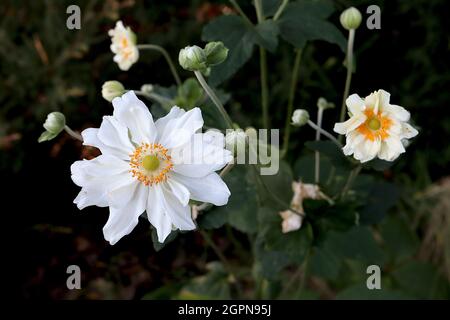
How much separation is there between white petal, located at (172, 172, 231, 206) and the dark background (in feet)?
2.25

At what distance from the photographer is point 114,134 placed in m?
0.69

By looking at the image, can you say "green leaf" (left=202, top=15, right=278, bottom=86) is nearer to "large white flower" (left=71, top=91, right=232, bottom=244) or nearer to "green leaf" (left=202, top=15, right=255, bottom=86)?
"green leaf" (left=202, top=15, right=255, bottom=86)

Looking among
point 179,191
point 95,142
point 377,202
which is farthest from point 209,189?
point 377,202

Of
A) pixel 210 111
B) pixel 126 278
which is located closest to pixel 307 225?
pixel 210 111

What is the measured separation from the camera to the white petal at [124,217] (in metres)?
0.67

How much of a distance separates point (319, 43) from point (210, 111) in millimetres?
713

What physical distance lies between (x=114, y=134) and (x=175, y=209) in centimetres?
12

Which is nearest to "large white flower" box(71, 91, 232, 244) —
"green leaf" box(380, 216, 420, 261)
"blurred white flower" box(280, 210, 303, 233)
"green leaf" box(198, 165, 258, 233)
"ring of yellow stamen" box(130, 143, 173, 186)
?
"ring of yellow stamen" box(130, 143, 173, 186)

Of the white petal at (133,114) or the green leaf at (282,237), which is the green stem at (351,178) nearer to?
the green leaf at (282,237)

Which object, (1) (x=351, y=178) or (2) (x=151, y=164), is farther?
(1) (x=351, y=178)

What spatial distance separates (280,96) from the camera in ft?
5.02

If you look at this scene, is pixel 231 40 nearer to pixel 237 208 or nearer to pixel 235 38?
pixel 235 38

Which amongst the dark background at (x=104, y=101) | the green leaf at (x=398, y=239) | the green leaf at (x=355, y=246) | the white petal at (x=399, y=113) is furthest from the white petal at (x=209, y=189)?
the green leaf at (x=398, y=239)

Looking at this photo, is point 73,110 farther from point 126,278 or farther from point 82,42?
point 126,278
